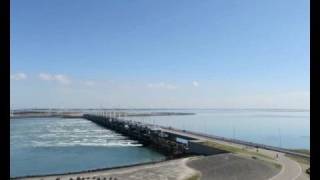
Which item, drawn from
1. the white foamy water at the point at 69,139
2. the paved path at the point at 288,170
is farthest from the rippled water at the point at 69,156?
the paved path at the point at 288,170

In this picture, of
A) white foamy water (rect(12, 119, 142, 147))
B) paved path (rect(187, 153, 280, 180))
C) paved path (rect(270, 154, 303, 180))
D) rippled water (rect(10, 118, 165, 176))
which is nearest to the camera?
paved path (rect(270, 154, 303, 180))

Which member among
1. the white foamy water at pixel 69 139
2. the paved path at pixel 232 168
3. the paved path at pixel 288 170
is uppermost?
the paved path at pixel 288 170

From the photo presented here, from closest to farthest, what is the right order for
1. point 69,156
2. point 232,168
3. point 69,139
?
point 232,168 → point 69,156 → point 69,139

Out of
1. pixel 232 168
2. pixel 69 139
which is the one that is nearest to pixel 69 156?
pixel 69 139

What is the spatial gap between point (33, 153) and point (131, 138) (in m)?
24.3

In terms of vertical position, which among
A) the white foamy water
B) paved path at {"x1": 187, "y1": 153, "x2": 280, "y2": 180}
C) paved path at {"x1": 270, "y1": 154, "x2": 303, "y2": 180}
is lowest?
the white foamy water

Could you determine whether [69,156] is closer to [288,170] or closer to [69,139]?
[69,139]

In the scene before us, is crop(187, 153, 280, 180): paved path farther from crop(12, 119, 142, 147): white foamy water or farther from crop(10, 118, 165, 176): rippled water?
A: crop(12, 119, 142, 147): white foamy water

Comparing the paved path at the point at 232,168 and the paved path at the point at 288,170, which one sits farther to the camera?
the paved path at the point at 232,168

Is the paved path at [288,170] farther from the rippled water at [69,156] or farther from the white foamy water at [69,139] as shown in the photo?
the white foamy water at [69,139]

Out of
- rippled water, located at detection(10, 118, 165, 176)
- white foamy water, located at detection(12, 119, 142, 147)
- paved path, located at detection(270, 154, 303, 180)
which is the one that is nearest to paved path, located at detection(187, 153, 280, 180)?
paved path, located at detection(270, 154, 303, 180)

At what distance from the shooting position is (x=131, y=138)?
69.3 m
